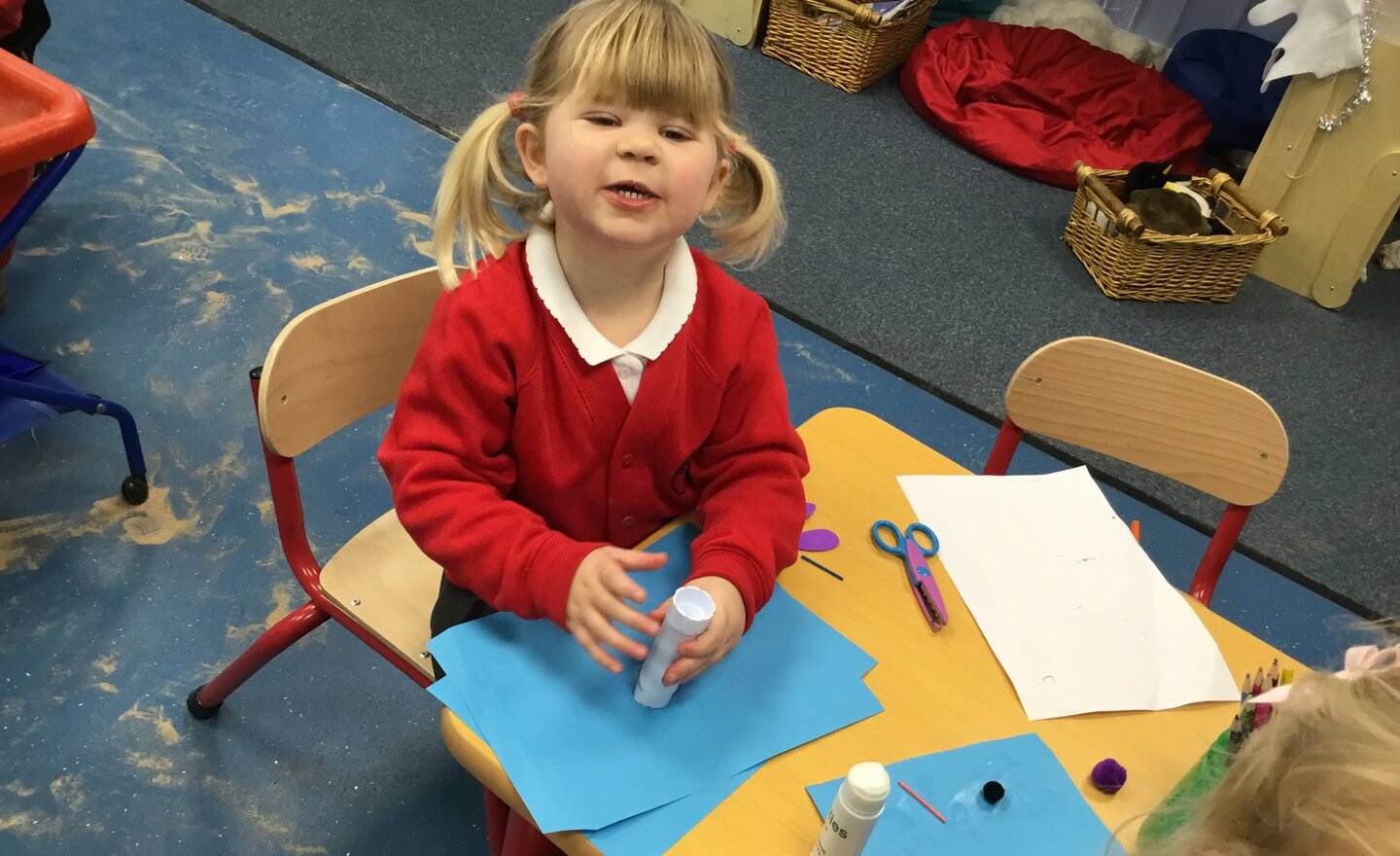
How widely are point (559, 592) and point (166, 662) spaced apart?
955mm

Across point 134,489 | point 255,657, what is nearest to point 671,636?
point 255,657

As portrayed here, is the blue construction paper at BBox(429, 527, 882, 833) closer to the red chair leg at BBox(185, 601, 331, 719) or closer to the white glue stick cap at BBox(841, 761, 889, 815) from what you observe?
the white glue stick cap at BBox(841, 761, 889, 815)

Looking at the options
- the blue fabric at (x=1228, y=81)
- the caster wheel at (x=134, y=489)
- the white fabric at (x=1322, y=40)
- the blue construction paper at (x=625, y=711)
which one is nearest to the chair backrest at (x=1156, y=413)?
the blue construction paper at (x=625, y=711)

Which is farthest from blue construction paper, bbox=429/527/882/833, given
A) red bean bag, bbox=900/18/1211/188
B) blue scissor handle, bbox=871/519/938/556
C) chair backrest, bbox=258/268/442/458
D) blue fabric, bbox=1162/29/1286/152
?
blue fabric, bbox=1162/29/1286/152

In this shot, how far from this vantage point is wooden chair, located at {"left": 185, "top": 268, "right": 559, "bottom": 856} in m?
1.02

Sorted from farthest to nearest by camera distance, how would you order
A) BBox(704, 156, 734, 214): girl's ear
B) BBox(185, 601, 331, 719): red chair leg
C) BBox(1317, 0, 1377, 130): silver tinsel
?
BBox(1317, 0, 1377, 130): silver tinsel, BBox(185, 601, 331, 719): red chair leg, BBox(704, 156, 734, 214): girl's ear

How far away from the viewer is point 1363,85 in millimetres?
2496

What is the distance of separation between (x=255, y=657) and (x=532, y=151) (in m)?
0.76

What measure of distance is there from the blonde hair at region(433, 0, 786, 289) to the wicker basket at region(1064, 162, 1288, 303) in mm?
1732

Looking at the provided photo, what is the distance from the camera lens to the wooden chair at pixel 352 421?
1.02m

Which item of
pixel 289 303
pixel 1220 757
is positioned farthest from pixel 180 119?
pixel 1220 757

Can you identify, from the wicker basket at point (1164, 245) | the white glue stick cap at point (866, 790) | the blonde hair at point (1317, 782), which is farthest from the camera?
the wicker basket at point (1164, 245)

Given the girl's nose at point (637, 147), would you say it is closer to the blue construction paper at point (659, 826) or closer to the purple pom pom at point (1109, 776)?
the blue construction paper at point (659, 826)

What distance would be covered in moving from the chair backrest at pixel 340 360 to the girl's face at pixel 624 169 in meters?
0.28
